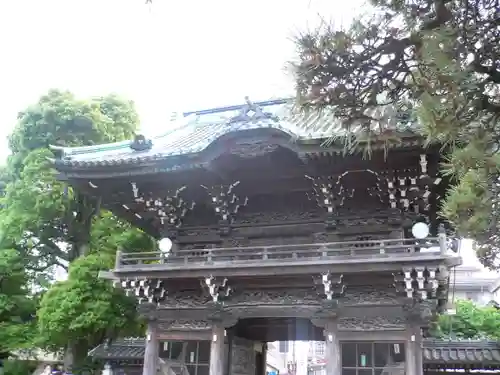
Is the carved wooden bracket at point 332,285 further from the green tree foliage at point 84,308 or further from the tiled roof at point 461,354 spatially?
the green tree foliage at point 84,308

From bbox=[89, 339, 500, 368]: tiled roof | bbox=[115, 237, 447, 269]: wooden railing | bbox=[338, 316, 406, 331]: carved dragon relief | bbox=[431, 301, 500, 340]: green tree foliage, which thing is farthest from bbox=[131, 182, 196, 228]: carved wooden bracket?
bbox=[431, 301, 500, 340]: green tree foliage

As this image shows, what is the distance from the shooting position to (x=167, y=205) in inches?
414

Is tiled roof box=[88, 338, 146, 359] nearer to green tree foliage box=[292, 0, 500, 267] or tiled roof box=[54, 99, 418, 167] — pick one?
tiled roof box=[54, 99, 418, 167]

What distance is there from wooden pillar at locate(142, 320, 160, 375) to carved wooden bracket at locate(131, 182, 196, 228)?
7.12 feet

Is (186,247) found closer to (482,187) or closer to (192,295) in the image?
(192,295)

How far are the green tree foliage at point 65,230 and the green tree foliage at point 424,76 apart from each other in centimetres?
967

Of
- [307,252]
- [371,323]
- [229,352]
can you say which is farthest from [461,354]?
[229,352]

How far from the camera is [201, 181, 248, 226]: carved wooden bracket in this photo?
1007 centimetres

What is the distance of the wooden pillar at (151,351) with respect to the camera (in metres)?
9.95

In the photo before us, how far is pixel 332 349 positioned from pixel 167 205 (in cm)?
443

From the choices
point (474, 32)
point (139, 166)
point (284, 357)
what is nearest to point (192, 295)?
point (139, 166)

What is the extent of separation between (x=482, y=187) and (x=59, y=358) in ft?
53.6

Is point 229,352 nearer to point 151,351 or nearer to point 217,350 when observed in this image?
point 217,350

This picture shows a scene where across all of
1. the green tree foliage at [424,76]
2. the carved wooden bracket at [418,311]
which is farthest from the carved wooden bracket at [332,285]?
the green tree foliage at [424,76]
